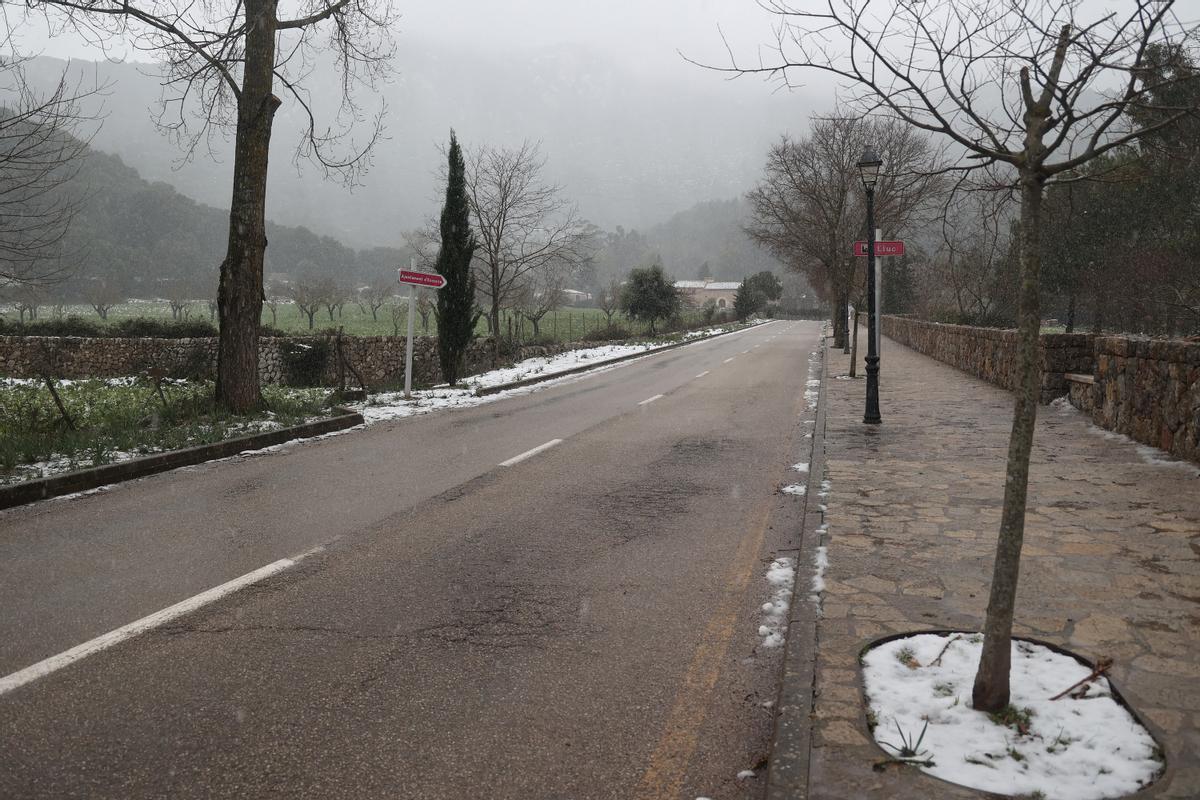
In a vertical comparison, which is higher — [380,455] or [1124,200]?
[1124,200]

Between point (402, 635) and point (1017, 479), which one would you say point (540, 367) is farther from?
point (1017, 479)

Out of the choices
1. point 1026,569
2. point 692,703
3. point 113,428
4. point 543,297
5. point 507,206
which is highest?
point 507,206

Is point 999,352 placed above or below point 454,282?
below

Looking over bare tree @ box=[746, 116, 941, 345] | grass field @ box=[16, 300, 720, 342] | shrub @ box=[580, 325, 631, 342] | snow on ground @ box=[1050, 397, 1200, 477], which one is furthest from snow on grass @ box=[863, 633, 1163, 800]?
grass field @ box=[16, 300, 720, 342]

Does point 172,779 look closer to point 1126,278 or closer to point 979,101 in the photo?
point 979,101

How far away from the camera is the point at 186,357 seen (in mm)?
24188

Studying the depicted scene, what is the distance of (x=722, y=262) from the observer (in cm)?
17225

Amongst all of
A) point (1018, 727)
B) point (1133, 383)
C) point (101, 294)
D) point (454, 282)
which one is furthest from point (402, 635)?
point (101, 294)

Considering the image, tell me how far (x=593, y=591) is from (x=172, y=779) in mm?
2511

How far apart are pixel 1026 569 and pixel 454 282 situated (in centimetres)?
1616

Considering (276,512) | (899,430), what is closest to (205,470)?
(276,512)

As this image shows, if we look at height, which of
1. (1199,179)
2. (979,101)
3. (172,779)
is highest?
(1199,179)

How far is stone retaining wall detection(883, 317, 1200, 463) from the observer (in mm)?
7871

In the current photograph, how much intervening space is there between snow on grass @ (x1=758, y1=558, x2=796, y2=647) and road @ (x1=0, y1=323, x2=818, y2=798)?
10 cm
